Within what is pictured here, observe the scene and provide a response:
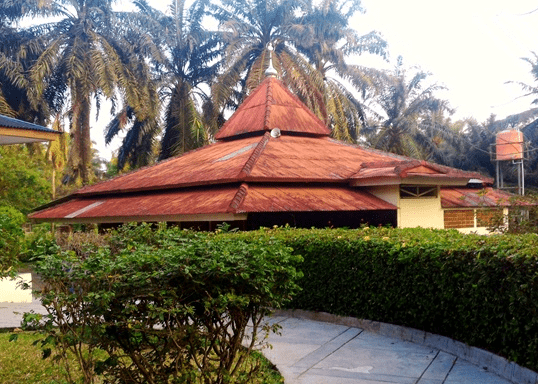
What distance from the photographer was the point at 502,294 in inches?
251

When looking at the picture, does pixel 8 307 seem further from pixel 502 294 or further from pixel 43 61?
pixel 43 61

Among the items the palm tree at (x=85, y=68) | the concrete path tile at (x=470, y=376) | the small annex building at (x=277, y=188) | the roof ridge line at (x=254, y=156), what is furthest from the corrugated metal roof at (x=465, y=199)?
the palm tree at (x=85, y=68)

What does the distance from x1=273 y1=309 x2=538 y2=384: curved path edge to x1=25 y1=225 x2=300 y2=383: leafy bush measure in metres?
1.34

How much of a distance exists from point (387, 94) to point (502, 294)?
36017 millimetres

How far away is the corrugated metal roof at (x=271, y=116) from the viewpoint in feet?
67.3

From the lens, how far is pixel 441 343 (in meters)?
7.60

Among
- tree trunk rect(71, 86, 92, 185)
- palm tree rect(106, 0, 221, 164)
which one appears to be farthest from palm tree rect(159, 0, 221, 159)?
tree trunk rect(71, 86, 92, 185)

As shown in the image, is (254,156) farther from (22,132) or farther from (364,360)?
(364,360)

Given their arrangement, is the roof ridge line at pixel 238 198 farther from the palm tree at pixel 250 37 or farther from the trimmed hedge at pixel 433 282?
the palm tree at pixel 250 37

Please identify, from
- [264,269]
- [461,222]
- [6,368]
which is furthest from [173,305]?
[461,222]

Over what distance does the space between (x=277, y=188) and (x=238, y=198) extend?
5.88 feet

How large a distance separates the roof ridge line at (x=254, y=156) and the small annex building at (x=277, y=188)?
0.03 metres

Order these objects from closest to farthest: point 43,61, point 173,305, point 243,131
Answer: point 173,305 → point 243,131 → point 43,61

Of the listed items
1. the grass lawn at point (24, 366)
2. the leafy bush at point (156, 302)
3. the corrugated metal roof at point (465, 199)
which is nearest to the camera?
the leafy bush at point (156, 302)
